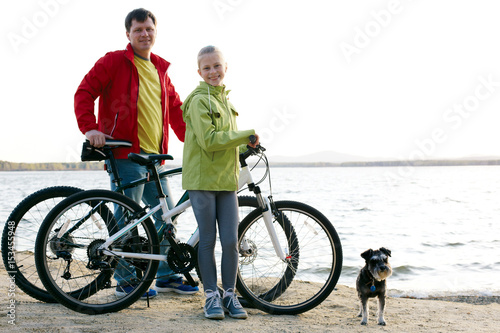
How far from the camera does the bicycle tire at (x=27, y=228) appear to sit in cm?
320

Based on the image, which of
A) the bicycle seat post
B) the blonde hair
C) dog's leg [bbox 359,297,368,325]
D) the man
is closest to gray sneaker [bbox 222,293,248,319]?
the man

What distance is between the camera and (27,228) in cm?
344

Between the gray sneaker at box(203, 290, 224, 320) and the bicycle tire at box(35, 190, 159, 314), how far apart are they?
461mm

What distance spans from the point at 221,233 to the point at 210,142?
67cm

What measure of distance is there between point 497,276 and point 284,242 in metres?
4.50

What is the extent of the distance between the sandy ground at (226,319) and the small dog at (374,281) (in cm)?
11

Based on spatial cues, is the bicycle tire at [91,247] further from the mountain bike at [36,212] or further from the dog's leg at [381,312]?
the dog's leg at [381,312]

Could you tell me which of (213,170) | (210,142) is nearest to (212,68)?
(210,142)

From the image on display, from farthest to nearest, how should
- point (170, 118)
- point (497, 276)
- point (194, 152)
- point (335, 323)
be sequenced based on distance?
1. point (497, 276)
2. point (170, 118)
3. point (335, 323)
4. point (194, 152)

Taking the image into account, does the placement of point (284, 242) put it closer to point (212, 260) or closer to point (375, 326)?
point (212, 260)

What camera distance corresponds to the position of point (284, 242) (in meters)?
3.39

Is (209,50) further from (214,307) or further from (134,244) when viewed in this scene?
(214,307)

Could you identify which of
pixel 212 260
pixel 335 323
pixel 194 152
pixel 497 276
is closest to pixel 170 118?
pixel 194 152

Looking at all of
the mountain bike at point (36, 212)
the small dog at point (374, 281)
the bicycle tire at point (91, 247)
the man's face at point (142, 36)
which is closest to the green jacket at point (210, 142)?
the mountain bike at point (36, 212)
